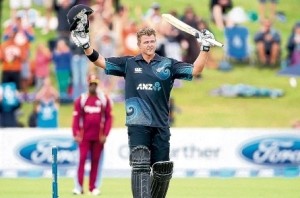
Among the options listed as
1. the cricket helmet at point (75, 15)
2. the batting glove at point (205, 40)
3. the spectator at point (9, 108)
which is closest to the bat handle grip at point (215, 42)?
the batting glove at point (205, 40)

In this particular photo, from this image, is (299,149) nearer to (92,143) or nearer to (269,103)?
(92,143)

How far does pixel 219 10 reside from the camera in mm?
30781

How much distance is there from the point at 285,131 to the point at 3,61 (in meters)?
8.99

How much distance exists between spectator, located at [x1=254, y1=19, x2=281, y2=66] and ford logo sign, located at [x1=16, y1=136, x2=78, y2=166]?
987 cm

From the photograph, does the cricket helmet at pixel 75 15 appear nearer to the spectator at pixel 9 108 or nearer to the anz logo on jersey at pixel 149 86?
the anz logo on jersey at pixel 149 86

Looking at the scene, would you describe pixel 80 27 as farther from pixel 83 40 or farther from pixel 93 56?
pixel 93 56

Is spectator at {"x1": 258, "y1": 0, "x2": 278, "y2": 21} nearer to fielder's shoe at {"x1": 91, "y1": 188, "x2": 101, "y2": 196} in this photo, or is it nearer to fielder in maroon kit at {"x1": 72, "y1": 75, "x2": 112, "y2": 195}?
fielder in maroon kit at {"x1": 72, "y1": 75, "x2": 112, "y2": 195}

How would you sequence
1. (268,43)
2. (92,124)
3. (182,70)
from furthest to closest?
(268,43), (92,124), (182,70)

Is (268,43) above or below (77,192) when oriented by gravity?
above

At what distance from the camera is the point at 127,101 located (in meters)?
11.7

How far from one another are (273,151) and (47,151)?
176 inches

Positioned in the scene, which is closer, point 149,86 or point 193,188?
point 149,86

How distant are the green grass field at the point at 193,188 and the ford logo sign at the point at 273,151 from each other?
5.39 ft

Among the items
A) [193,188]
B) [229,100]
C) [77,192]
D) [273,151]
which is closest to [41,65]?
[229,100]
